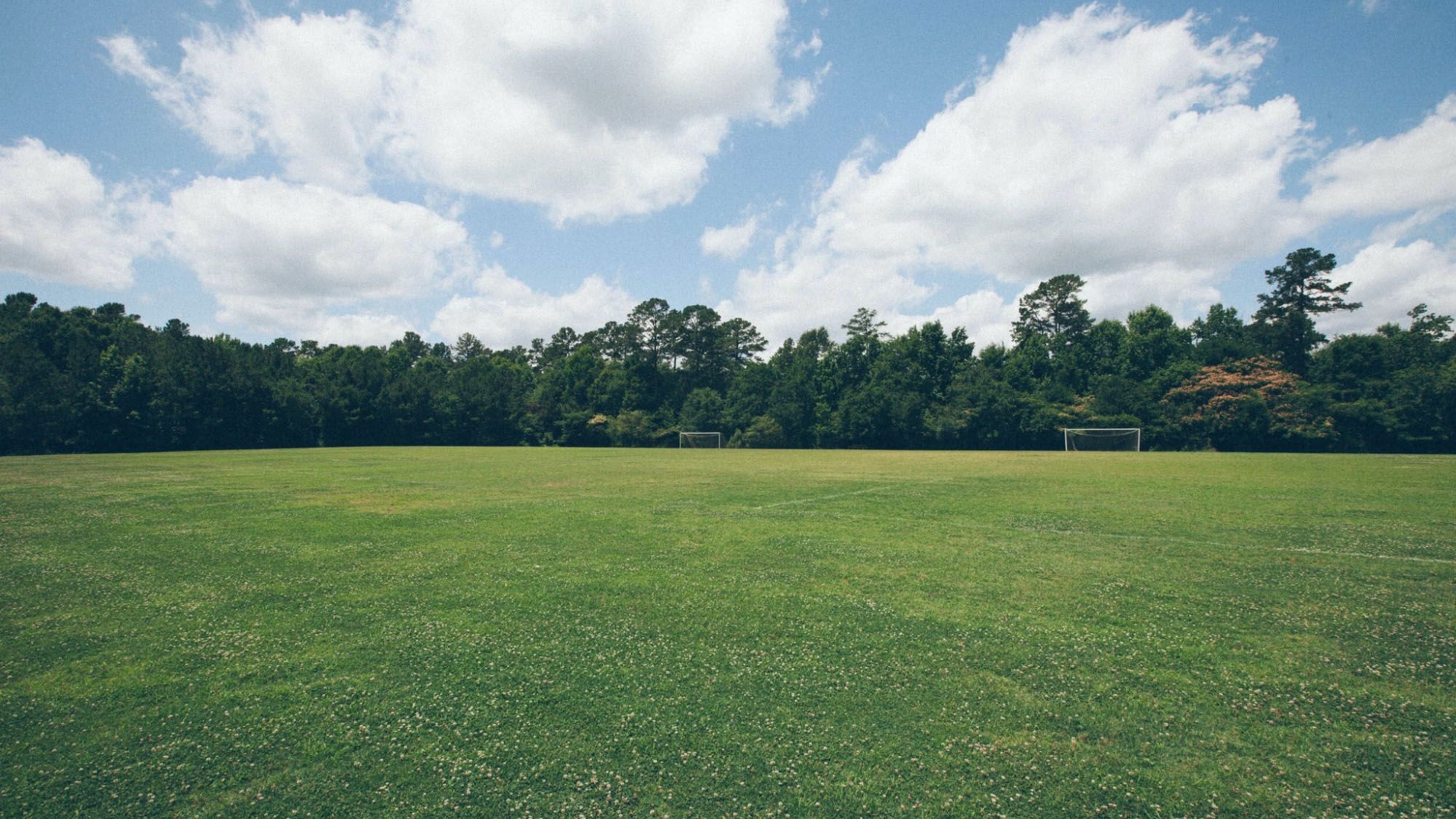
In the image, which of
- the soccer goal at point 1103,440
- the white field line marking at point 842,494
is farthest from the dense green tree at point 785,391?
the white field line marking at point 842,494

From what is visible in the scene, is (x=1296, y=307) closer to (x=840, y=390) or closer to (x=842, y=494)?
(x=840, y=390)

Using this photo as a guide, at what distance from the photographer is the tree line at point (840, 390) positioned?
58.8 metres

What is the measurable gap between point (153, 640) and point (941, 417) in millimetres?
76418

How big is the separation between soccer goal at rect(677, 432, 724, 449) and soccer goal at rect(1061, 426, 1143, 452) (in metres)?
41.4

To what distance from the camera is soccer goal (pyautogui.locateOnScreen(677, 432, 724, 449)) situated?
83125 millimetres

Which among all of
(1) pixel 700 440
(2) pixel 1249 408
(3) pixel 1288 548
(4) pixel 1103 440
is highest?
(2) pixel 1249 408

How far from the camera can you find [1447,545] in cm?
1137

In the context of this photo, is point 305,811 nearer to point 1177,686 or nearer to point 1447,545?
point 1177,686

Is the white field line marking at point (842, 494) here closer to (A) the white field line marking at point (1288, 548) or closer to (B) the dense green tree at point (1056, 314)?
(A) the white field line marking at point (1288, 548)

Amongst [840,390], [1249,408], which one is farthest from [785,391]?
[1249,408]

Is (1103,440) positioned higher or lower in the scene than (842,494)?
higher

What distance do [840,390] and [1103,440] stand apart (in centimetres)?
3624

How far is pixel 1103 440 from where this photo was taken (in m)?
64.6

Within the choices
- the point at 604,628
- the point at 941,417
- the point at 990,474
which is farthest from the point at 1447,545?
Result: the point at 941,417
